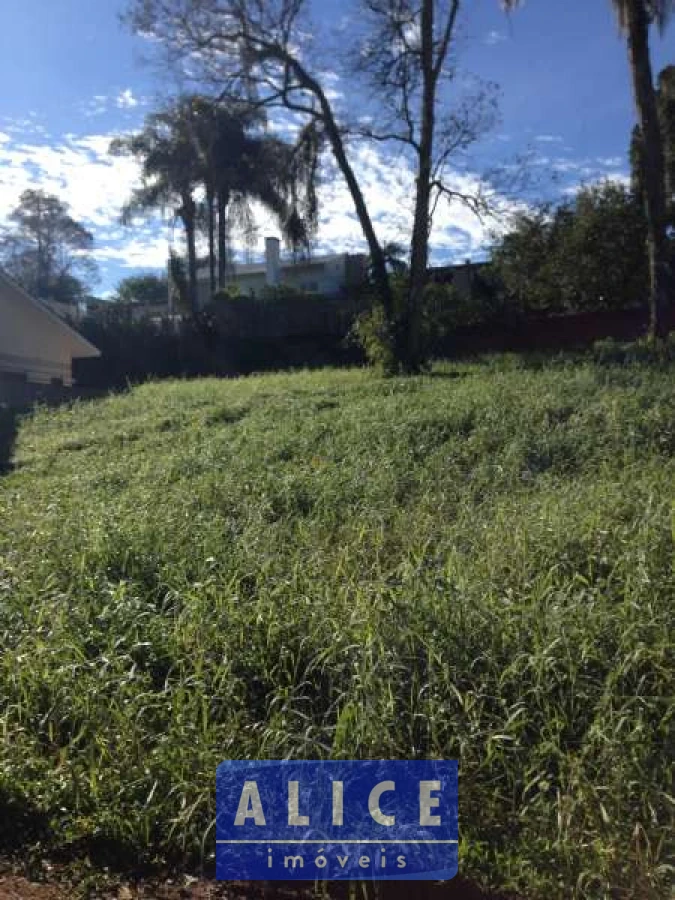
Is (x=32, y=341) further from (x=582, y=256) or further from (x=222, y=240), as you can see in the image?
(x=582, y=256)

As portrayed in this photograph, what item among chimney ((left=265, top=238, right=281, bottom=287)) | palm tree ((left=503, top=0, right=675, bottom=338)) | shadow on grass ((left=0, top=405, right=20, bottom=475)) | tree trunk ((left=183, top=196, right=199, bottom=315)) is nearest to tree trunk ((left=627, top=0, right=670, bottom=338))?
palm tree ((left=503, top=0, right=675, bottom=338))

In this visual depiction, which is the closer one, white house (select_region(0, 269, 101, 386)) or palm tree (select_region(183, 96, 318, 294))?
palm tree (select_region(183, 96, 318, 294))

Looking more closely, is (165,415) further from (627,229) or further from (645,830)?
(627,229)

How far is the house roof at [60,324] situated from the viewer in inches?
853

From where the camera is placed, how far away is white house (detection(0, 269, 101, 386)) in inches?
866

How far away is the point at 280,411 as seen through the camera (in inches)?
451

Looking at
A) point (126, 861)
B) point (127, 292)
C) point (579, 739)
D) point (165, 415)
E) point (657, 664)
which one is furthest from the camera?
point (127, 292)

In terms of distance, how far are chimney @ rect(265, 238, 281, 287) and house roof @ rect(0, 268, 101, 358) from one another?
53.8 ft

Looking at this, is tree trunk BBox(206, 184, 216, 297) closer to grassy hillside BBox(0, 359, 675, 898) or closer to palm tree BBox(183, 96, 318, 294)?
palm tree BBox(183, 96, 318, 294)

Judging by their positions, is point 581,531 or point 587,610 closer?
point 587,610

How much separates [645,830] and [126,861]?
5.66 ft

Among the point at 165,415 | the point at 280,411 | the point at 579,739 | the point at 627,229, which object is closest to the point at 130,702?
the point at 579,739

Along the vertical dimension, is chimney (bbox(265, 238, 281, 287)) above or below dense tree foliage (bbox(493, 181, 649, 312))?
above

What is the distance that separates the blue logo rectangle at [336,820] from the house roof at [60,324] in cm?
2075
